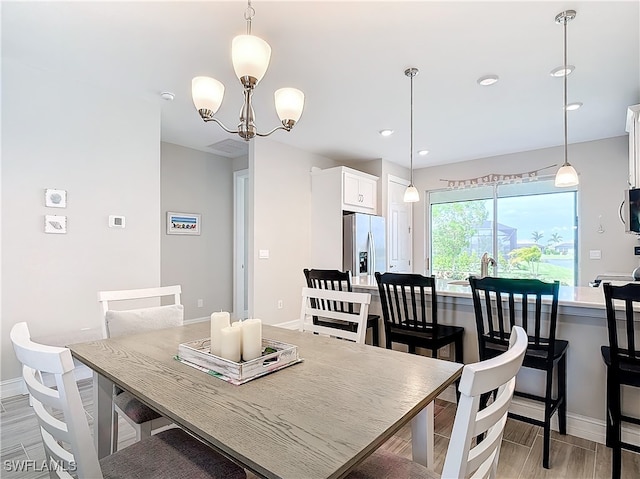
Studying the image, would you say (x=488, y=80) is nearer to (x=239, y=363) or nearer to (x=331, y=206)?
(x=331, y=206)

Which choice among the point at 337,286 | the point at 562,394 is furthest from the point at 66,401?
the point at 562,394

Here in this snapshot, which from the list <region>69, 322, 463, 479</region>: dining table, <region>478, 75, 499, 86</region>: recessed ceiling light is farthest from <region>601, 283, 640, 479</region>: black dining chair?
<region>478, 75, 499, 86</region>: recessed ceiling light

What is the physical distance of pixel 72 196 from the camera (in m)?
2.90

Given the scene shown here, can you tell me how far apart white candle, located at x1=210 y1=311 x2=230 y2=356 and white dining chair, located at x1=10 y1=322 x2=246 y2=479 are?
32cm

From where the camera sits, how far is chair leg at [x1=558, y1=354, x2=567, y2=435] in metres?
2.08

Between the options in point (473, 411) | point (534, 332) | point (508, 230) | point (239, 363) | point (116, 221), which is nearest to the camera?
point (473, 411)

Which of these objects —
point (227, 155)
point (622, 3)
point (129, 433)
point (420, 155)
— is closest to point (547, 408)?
point (622, 3)

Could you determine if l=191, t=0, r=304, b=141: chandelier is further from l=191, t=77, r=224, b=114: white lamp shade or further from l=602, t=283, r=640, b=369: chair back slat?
l=602, t=283, r=640, b=369: chair back slat

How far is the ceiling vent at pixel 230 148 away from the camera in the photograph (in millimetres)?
4773

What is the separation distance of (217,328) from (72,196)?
8.04 ft

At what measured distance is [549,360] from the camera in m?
1.86

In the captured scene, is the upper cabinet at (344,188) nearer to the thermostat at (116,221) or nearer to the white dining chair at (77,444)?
the thermostat at (116,221)

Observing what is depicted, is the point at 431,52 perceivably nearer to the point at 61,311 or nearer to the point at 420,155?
the point at 420,155

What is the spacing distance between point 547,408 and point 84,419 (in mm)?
2147
